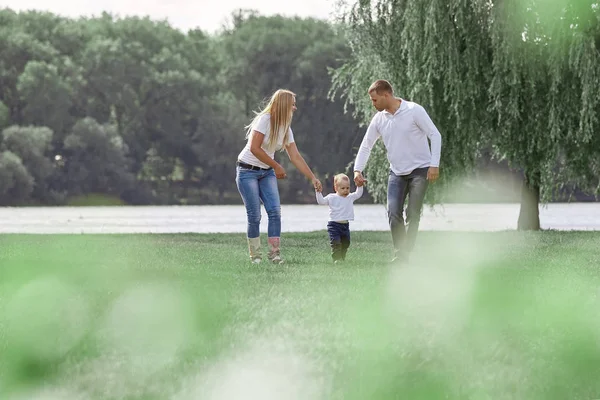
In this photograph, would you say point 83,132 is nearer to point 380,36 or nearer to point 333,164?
point 333,164

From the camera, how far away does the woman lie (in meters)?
12.4

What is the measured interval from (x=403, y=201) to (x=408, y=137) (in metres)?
0.83

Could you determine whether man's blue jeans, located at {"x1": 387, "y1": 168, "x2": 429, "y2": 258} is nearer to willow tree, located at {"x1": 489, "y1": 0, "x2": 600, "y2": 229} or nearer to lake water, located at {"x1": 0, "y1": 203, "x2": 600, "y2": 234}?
willow tree, located at {"x1": 489, "y1": 0, "x2": 600, "y2": 229}

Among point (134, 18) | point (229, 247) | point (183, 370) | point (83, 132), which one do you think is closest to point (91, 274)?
point (183, 370)

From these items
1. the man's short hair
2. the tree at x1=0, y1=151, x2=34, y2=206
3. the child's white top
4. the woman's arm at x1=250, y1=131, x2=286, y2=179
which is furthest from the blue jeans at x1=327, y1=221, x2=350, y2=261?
the tree at x1=0, y1=151, x2=34, y2=206

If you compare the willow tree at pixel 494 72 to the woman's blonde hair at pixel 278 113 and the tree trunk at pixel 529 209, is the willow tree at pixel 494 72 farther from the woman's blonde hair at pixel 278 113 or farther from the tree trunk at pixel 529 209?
the woman's blonde hair at pixel 278 113

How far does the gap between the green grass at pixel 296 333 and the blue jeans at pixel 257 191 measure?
28.1 inches

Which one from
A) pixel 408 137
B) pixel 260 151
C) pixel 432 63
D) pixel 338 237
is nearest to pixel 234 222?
pixel 432 63

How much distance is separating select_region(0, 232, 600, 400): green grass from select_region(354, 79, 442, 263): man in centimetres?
91

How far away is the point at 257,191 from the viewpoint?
12.8m

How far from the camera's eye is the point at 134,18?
86.4 meters

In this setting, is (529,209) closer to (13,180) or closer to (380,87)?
(380,87)

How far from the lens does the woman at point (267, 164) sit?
40.7ft

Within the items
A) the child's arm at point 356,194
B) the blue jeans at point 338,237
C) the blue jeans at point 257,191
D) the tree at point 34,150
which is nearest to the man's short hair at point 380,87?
the child's arm at point 356,194
